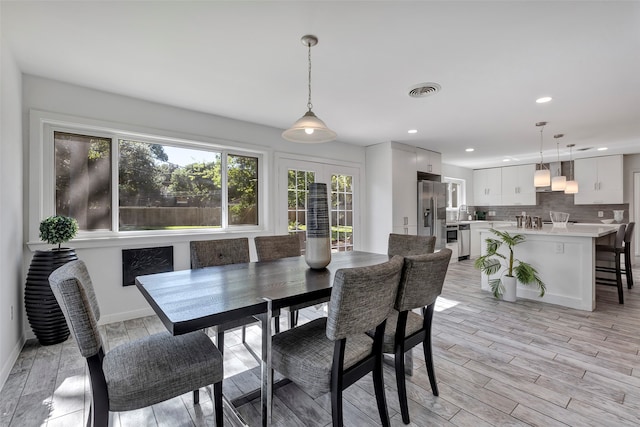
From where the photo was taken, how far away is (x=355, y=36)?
205cm

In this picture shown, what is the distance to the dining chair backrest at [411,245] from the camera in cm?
255

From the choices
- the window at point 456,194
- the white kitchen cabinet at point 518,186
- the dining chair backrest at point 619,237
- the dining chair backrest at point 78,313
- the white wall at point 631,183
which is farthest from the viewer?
the window at point 456,194

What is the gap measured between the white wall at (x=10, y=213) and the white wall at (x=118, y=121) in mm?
209

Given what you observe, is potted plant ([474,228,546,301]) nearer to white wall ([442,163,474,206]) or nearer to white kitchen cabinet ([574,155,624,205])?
white wall ([442,163,474,206])

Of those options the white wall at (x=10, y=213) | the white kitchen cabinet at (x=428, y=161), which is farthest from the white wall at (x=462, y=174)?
the white wall at (x=10, y=213)

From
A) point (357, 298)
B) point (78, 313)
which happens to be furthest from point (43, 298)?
point (357, 298)

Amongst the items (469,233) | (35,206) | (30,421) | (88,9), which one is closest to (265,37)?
(88,9)

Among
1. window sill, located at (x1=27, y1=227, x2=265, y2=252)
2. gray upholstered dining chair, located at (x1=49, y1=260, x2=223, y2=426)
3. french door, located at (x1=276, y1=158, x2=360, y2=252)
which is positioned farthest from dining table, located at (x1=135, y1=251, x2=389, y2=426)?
french door, located at (x1=276, y1=158, x2=360, y2=252)

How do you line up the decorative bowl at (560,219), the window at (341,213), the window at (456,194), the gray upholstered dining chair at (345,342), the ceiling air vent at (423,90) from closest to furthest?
1. the gray upholstered dining chair at (345,342)
2. the ceiling air vent at (423,90)
3. the decorative bowl at (560,219)
4. the window at (341,213)
5. the window at (456,194)

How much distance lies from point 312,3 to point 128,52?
1.52 m

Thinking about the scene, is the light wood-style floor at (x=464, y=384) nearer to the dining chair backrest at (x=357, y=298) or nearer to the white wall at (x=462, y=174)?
the dining chair backrest at (x=357, y=298)

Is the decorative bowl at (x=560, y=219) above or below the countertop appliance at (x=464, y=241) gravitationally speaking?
above

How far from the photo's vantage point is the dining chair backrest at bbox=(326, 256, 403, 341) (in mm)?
1214

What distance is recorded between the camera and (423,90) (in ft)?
9.68
